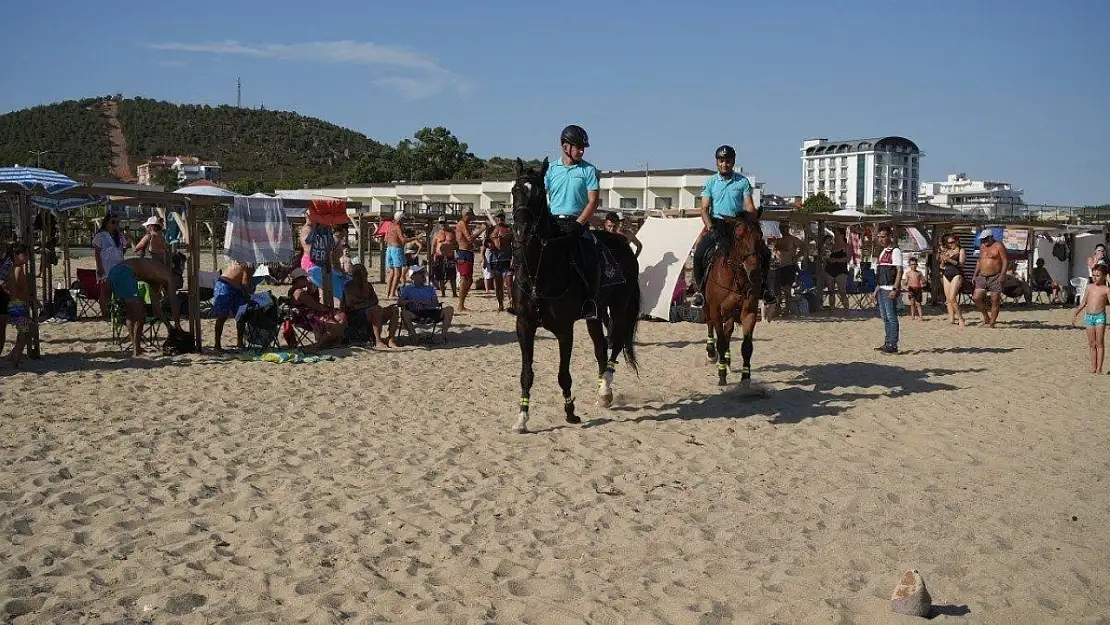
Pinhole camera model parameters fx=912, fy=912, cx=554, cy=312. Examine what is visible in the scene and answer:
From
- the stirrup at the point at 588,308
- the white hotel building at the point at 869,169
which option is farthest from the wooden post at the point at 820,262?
the white hotel building at the point at 869,169

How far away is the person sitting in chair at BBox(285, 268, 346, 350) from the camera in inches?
504

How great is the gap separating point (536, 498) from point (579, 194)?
347cm

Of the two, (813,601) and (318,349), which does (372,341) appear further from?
(813,601)

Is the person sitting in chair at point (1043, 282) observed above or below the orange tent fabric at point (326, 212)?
below

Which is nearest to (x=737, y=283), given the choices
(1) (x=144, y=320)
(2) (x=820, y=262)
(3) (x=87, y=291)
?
(1) (x=144, y=320)

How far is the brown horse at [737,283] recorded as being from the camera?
380 inches

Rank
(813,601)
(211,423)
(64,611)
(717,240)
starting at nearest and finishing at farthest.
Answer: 1. (64,611)
2. (813,601)
3. (211,423)
4. (717,240)

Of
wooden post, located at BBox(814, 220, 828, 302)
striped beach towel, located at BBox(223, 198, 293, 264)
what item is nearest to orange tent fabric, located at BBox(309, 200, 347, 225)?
striped beach towel, located at BBox(223, 198, 293, 264)

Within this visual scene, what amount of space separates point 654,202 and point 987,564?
58385 millimetres

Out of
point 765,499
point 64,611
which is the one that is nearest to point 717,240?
point 765,499

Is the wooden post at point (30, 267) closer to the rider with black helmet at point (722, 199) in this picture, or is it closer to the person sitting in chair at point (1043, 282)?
the rider with black helmet at point (722, 199)

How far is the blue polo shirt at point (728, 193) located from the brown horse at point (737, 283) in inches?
26.3

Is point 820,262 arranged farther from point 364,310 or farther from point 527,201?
point 527,201

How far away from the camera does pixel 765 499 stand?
628 cm
